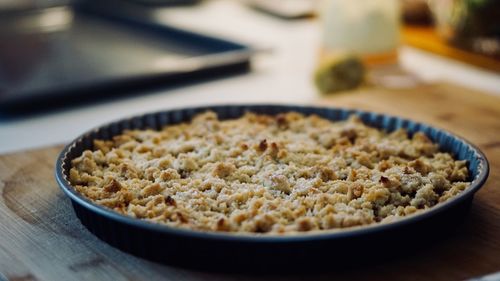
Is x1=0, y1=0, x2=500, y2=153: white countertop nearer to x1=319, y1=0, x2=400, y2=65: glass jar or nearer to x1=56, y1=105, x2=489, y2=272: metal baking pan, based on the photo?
x1=319, y1=0, x2=400, y2=65: glass jar

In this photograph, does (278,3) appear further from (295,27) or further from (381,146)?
(381,146)

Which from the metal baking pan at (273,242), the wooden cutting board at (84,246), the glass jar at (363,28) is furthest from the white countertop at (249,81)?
the metal baking pan at (273,242)

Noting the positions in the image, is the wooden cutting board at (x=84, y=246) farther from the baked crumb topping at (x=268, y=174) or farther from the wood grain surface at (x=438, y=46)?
the wood grain surface at (x=438, y=46)

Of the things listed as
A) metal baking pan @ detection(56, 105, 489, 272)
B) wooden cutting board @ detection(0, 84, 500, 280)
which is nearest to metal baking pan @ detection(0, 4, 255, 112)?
wooden cutting board @ detection(0, 84, 500, 280)

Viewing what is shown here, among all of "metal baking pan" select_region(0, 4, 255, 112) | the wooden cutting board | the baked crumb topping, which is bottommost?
"metal baking pan" select_region(0, 4, 255, 112)

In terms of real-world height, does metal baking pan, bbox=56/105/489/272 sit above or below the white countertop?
above

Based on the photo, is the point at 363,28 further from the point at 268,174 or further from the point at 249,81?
the point at 268,174
